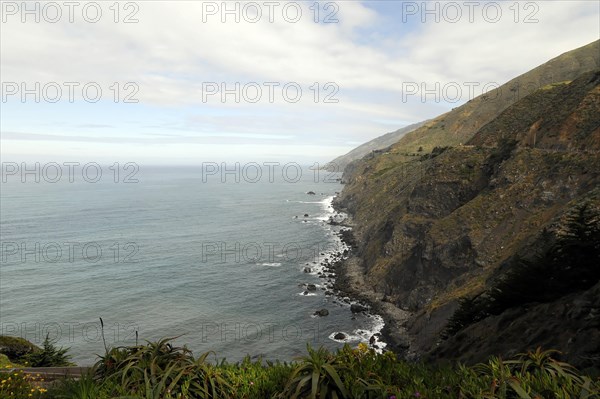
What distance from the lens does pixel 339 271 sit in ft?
229

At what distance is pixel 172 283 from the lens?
66.2m

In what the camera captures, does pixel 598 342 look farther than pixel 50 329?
No

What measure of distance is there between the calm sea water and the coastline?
103 inches

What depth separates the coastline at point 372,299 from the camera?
144ft

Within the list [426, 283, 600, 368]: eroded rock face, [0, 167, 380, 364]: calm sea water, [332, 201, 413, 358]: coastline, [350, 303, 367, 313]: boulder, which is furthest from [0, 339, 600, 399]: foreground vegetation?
[350, 303, 367, 313]: boulder

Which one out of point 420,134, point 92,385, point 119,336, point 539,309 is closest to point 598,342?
point 539,309

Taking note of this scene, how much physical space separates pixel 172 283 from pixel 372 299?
36.0 metres

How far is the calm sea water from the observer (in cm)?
4912

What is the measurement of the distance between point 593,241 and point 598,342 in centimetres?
611

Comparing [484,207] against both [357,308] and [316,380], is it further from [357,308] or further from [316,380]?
[316,380]

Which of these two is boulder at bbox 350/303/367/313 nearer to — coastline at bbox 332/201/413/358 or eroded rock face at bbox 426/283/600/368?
coastline at bbox 332/201/413/358

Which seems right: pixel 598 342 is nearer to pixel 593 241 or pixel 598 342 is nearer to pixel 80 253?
pixel 593 241

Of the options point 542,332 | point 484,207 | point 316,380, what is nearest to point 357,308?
point 484,207

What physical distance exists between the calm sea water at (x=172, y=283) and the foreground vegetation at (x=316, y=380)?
19032 millimetres
